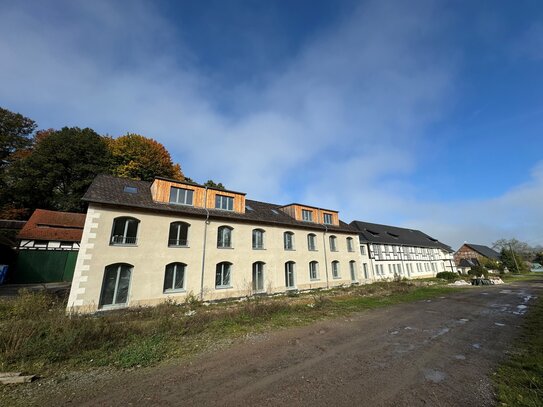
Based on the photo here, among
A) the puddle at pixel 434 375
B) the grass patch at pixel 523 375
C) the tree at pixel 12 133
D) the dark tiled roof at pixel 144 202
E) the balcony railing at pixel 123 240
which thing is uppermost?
the tree at pixel 12 133

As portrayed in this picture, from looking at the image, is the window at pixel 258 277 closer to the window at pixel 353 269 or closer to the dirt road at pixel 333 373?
the dirt road at pixel 333 373

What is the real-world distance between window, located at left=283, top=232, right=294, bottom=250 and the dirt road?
11667 millimetres

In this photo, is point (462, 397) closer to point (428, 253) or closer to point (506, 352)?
point (506, 352)

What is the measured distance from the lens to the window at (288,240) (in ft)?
67.8

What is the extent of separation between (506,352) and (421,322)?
378 cm

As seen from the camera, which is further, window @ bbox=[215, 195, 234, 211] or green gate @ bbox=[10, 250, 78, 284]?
green gate @ bbox=[10, 250, 78, 284]

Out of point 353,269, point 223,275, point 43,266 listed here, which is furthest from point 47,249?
point 353,269

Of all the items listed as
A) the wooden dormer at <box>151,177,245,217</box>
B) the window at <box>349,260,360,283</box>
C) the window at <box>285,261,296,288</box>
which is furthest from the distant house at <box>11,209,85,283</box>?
the window at <box>349,260,360,283</box>

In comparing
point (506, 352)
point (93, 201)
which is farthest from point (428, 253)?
point (93, 201)

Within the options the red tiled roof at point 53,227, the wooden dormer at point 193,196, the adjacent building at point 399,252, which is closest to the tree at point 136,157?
the red tiled roof at point 53,227

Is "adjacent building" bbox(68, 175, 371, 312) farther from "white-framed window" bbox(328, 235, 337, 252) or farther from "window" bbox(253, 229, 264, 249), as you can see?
"white-framed window" bbox(328, 235, 337, 252)

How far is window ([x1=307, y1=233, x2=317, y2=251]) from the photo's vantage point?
2241 centimetres

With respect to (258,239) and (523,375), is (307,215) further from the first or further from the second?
(523,375)

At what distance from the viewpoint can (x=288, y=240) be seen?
69.2 ft
